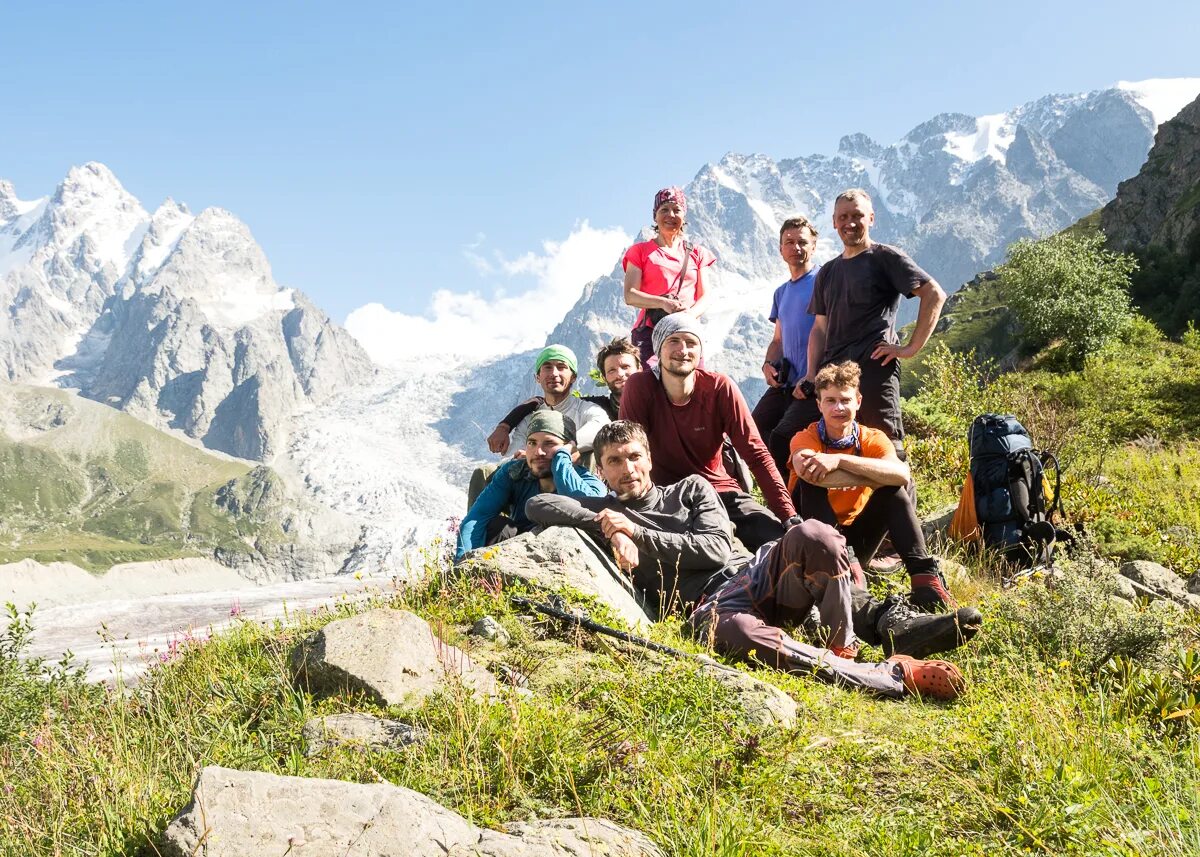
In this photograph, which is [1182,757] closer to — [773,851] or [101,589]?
[773,851]

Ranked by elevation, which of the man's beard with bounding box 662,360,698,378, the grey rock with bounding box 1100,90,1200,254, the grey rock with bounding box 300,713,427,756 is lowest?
the grey rock with bounding box 300,713,427,756

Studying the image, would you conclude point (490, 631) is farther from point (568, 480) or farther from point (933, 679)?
point (933, 679)

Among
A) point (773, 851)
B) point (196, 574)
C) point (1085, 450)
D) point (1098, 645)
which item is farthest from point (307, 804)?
point (196, 574)

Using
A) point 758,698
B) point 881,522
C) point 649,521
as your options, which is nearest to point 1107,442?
point 881,522

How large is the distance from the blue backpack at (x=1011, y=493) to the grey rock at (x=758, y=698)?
478 centimetres

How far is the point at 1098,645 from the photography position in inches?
169

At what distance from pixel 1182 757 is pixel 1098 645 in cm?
142

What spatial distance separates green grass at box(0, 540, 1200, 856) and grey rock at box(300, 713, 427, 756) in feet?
0.24

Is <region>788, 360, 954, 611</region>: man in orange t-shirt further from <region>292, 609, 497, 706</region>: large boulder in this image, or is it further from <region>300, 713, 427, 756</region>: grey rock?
<region>300, 713, 427, 756</region>: grey rock

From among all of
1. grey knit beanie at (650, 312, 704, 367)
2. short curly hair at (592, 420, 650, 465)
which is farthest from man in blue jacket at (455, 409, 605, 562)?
grey knit beanie at (650, 312, 704, 367)

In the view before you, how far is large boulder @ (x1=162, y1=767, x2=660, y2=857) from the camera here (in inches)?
91.4

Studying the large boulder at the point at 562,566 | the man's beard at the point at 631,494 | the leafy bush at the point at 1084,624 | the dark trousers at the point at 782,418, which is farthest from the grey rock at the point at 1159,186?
the large boulder at the point at 562,566

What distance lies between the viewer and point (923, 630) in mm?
4703

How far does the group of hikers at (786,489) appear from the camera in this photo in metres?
4.63
